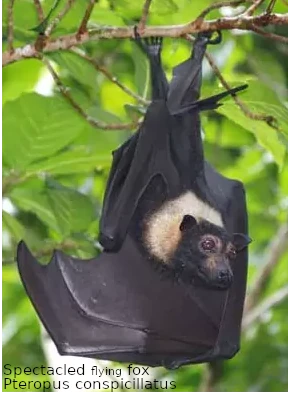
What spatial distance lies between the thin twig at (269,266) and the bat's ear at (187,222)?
2.15m

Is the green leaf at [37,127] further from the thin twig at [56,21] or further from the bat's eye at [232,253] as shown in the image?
the bat's eye at [232,253]

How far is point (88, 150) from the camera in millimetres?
3998

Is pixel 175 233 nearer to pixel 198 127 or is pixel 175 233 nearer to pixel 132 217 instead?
pixel 132 217

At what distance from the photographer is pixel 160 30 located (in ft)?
9.67

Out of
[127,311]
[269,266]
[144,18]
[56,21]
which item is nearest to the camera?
[144,18]

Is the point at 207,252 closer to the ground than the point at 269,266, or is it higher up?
higher up

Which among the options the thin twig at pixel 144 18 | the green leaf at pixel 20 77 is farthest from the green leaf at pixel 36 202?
the thin twig at pixel 144 18

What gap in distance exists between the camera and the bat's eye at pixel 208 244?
3.11 meters

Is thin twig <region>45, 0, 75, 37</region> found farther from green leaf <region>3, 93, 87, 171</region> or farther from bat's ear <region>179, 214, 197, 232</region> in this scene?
bat's ear <region>179, 214, 197, 232</region>

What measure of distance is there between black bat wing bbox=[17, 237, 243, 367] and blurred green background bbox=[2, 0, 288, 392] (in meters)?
0.64

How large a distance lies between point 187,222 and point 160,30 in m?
0.70

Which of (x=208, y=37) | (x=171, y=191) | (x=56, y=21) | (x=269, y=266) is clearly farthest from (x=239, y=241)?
(x=269, y=266)

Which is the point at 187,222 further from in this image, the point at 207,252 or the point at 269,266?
the point at 269,266

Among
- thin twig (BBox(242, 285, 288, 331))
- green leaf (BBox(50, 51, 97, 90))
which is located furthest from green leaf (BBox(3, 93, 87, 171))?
thin twig (BBox(242, 285, 288, 331))
